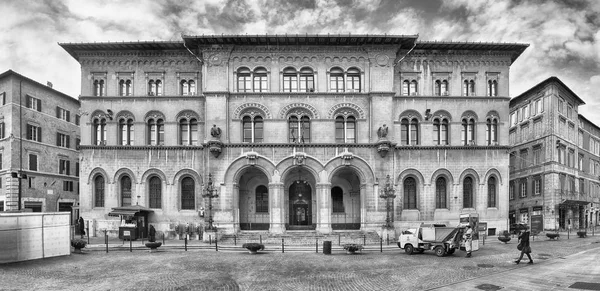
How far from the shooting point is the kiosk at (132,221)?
27.9m

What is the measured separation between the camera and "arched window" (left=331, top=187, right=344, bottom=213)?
33.5 m

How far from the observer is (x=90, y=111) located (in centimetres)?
3159

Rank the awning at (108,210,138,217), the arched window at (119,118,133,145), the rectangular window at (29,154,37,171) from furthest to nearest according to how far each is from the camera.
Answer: the rectangular window at (29,154,37,171), the arched window at (119,118,133,145), the awning at (108,210,138,217)

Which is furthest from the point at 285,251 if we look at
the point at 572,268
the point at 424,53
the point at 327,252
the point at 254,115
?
the point at 424,53

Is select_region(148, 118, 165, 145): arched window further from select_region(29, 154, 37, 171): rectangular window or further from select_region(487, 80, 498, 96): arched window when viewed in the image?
select_region(487, 80, 498, 96): arched window

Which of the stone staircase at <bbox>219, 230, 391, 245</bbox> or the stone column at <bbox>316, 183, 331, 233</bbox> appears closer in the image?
the stone staircase at <bbox>219, 230, 391, 245</bbox>

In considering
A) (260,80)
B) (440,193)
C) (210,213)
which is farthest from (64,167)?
(440,193)

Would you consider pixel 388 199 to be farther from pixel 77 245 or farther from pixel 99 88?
pixel 99 88

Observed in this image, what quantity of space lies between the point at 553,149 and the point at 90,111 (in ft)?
154

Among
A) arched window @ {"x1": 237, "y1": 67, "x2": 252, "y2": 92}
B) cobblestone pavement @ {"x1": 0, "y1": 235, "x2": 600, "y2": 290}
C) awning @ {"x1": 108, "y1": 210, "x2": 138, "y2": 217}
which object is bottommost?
cobblestone pavement @ {"x1": 0, "y1": 235, "x2": 600, "y2": 290}

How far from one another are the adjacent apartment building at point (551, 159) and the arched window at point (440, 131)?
50.1 feet

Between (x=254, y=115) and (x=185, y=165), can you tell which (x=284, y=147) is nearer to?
(x=254, y=115)

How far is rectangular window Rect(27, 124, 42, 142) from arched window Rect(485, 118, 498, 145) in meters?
44.5

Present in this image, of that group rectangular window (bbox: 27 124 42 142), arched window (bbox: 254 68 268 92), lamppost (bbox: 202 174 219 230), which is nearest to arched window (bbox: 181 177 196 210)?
lamppost (bbox: 202 174 219 230)
